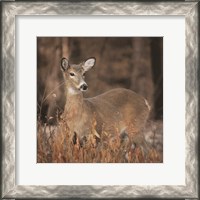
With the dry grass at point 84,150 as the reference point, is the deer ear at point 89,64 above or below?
above

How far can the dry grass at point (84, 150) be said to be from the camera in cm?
1441

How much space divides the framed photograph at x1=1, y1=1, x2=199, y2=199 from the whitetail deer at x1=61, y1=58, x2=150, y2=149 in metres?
0.09

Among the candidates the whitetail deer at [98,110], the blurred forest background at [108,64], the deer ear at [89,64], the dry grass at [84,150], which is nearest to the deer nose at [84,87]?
the whitetail deer at [98,110]

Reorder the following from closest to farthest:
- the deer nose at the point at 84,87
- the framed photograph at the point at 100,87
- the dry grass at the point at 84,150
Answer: the framed photograph at the point at 100,87
the dry grass at the point at 84,150
the deer nose at the point at 84,87

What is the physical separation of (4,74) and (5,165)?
1145 millimetres

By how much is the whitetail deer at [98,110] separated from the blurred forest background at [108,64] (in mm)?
115

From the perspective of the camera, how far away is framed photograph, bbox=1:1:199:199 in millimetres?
14242

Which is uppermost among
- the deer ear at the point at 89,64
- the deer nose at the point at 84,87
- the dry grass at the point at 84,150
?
the deer ear at the point at 89,64

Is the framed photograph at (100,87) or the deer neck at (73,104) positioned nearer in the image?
the framed photograph at (100,87)

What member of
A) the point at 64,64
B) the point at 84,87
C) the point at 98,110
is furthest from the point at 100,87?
the point at 98,110

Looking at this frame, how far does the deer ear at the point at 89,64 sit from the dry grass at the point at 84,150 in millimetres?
766

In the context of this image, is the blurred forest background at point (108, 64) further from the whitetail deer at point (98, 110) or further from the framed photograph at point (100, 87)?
the whitetail deer at point (98, 110)

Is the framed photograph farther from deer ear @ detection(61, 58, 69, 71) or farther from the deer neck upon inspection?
the deer neck

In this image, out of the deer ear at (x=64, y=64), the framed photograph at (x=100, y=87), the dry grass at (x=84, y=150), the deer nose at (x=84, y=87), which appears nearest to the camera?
the framed photograph at (x=100, y=87)
